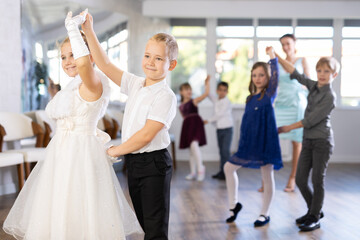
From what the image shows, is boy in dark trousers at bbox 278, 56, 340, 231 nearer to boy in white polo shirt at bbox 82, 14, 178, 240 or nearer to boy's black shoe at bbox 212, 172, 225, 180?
boy in white polo shirt at bbox 82, 14, 178, 240

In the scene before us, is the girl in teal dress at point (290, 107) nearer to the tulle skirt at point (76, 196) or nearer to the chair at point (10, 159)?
the chair at point (10, 159)

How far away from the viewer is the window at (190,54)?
319 inches

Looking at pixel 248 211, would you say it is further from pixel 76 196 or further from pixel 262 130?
pixel 76 196

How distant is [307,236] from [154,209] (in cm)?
167

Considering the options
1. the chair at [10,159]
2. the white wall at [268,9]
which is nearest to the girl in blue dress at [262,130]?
the chair at [10,159]

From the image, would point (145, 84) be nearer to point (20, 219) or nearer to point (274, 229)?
point (20, 219)

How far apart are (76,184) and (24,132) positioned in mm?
3002

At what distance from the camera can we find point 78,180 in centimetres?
202

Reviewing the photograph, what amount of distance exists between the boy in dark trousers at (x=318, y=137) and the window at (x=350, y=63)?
5093 mm

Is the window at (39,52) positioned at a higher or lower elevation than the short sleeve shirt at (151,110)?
higher

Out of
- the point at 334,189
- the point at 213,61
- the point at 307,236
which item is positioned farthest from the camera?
the point at 213,61

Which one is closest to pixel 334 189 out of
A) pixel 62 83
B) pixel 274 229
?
pixel 274 229

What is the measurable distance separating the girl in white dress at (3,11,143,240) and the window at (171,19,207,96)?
6.05m

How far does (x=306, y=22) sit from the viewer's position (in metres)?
8.21
